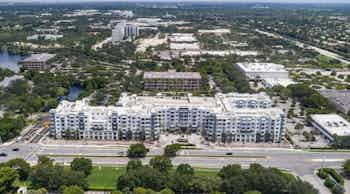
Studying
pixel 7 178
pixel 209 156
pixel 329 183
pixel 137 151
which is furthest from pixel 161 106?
pixel 329 183

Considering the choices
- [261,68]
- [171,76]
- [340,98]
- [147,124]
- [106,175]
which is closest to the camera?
[106,175]

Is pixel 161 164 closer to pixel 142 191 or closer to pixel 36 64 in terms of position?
pixel 142 191

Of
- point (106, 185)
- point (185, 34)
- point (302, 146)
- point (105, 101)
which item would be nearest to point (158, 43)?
point (185, 34)

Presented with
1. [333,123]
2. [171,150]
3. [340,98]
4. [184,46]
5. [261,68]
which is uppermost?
[184,46]

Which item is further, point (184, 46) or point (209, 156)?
point (184, 46)

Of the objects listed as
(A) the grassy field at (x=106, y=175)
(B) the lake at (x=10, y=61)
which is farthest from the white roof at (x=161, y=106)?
(B) the lake at (x=10, y=61)

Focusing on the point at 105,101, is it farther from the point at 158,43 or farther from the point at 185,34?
the point at 185,34

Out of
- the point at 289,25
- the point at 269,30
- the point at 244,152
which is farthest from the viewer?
the point at 289,25
